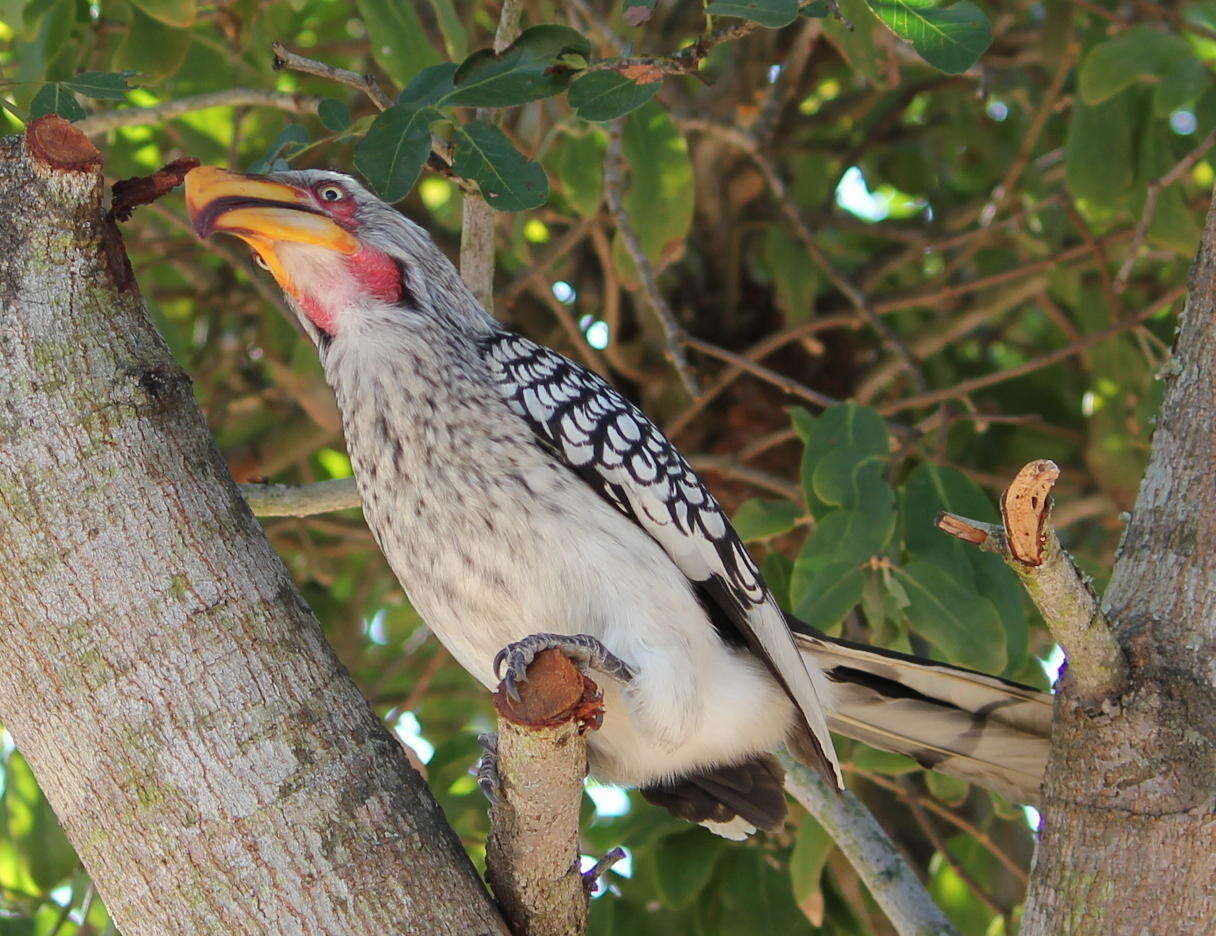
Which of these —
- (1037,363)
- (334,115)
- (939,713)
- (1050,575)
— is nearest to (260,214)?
(334,115)

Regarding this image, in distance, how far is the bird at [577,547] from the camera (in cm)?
264

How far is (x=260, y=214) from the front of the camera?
2.71 m

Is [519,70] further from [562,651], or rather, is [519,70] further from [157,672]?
[157,672]

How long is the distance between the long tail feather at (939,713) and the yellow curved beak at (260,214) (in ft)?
4.59

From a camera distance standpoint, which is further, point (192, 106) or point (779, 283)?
point (779, 283)

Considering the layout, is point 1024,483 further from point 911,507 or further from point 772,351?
point 772,351

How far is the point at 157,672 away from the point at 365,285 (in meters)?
1.12

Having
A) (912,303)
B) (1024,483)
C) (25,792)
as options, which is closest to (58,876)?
(25,792)

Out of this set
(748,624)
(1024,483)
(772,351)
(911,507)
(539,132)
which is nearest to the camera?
Result: (1024,483)

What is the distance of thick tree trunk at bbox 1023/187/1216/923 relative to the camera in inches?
89.3

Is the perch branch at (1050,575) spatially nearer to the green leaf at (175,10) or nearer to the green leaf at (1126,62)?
the green leaf at (1126,62)

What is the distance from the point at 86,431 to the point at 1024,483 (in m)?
1.50

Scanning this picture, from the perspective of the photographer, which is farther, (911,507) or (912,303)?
(912,303)

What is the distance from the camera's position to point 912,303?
4.41m
